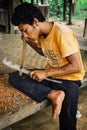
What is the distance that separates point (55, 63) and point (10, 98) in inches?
25.3

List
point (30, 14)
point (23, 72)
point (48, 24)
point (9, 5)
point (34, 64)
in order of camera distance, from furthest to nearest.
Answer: point (9, 5), point (34, 64), point (23, 72), point (48, 24), point (30, 14)

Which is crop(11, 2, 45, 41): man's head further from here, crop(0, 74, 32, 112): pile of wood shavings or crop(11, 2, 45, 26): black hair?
crop(0, 74, 32, 112): pile of wood shavings

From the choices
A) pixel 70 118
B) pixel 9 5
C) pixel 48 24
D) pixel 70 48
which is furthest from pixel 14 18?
pixel 9 5

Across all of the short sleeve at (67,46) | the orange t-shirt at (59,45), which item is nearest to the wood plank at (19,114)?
the orange t-shirt at (59,45)

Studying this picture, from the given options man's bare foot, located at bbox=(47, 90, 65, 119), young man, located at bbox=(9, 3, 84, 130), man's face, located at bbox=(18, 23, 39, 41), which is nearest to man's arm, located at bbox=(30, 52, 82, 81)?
young man, located at bbox=(9, 3, 84, 130)

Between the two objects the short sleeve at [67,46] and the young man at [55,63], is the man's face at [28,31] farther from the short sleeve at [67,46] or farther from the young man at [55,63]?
the short sleeve at [67,46]

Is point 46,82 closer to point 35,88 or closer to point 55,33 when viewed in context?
point 35,88

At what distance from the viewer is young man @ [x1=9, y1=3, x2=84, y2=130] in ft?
8.59

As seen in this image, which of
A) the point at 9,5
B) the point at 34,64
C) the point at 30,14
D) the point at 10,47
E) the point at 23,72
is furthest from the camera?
the point at 9,5

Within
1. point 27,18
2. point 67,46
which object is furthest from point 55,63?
point 27,18

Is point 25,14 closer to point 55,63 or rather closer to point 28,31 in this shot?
point 28,31

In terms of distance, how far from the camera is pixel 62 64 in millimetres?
2848

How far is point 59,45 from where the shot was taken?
8.84ft

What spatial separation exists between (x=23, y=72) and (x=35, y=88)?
285 mm
